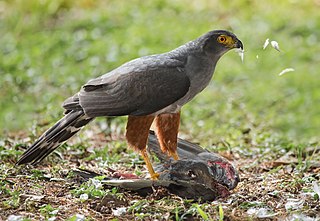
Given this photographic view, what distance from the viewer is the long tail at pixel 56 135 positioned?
570 centimetres

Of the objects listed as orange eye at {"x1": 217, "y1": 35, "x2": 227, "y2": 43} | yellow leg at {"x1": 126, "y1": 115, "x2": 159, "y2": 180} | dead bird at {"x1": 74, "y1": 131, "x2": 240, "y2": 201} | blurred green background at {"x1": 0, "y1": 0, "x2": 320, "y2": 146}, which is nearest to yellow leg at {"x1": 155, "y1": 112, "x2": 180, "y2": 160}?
dead bird at {"x1": 74, "y1": 131, "x2": 240, "y2": 201}

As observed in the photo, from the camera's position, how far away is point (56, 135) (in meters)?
5.74

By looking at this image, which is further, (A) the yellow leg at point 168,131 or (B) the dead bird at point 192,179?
→ (A) the yellow leg at point 168,131

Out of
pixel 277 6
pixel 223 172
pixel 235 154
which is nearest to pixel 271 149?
pixel 235 154

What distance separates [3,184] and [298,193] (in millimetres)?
2350

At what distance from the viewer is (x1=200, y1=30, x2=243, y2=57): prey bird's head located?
563 cm

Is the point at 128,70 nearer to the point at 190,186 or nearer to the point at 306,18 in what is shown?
the point at 190,186

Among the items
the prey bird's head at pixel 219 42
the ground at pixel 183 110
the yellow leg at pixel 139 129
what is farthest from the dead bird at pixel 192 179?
the prey bird's head at pixel 219 42

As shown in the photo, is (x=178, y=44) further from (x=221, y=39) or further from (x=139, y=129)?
(x=139, y=129)

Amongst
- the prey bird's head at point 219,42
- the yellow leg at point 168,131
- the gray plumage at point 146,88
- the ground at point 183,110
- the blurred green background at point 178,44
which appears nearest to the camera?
the ground at point 183,110

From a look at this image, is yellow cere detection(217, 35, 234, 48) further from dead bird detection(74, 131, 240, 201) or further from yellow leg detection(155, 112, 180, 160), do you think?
dead bird detection(74, 131, 240, 201)

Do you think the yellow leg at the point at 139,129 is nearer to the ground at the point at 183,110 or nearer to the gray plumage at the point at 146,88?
the gray plumage at the point at 146,88

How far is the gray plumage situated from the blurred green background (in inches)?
68.5

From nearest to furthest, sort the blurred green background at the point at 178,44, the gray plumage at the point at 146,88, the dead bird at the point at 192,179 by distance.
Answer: the dead bird at the point at 192,179
the gray plumage at the point at 146,88
the blurred green background at the point at 178,44
